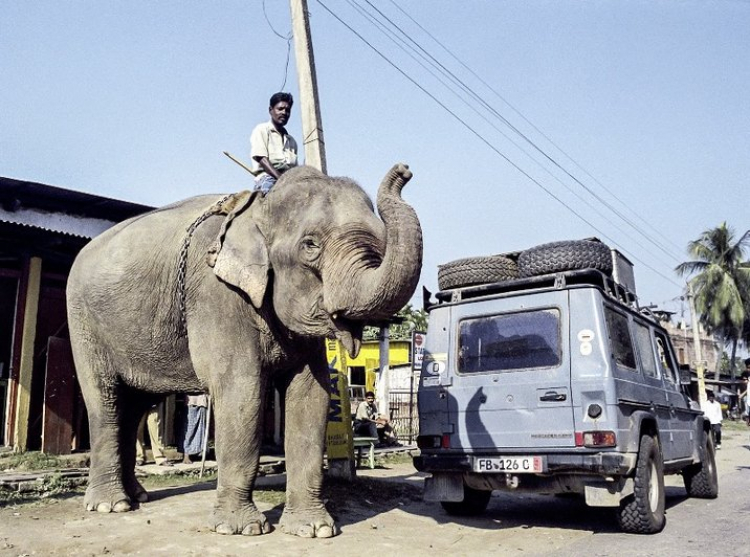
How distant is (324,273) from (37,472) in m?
5.95

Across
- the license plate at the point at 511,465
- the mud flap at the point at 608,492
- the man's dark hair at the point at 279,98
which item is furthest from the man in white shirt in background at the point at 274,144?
the mud flap at the point at 608,492

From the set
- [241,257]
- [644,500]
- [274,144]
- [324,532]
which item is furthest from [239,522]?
[274,144]

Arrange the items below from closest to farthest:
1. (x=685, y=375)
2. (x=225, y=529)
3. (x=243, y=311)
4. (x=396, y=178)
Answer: (x=396, y=178), (x=225, y=529), (x=243, y=311), (x=685, y=375)

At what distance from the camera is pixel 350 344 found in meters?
5.51

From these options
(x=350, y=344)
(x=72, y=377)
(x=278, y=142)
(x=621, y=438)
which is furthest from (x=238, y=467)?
(x=72, y=377)

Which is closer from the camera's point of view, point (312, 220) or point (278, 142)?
point (312, 220)

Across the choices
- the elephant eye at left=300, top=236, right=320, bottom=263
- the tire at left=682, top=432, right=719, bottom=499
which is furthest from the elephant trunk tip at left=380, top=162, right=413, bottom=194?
the tire at left=682, top=432, right=719, bottom=499

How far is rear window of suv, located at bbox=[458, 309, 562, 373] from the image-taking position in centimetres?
685

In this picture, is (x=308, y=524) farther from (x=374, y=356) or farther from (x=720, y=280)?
(x=720, y=280)

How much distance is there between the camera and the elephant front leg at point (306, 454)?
6.01m

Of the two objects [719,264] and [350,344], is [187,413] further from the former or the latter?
[719,264]

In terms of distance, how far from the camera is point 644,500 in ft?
21.2

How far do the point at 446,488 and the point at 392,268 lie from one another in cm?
307

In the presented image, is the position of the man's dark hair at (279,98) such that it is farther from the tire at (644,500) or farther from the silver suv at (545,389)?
the tire at (644,500)
